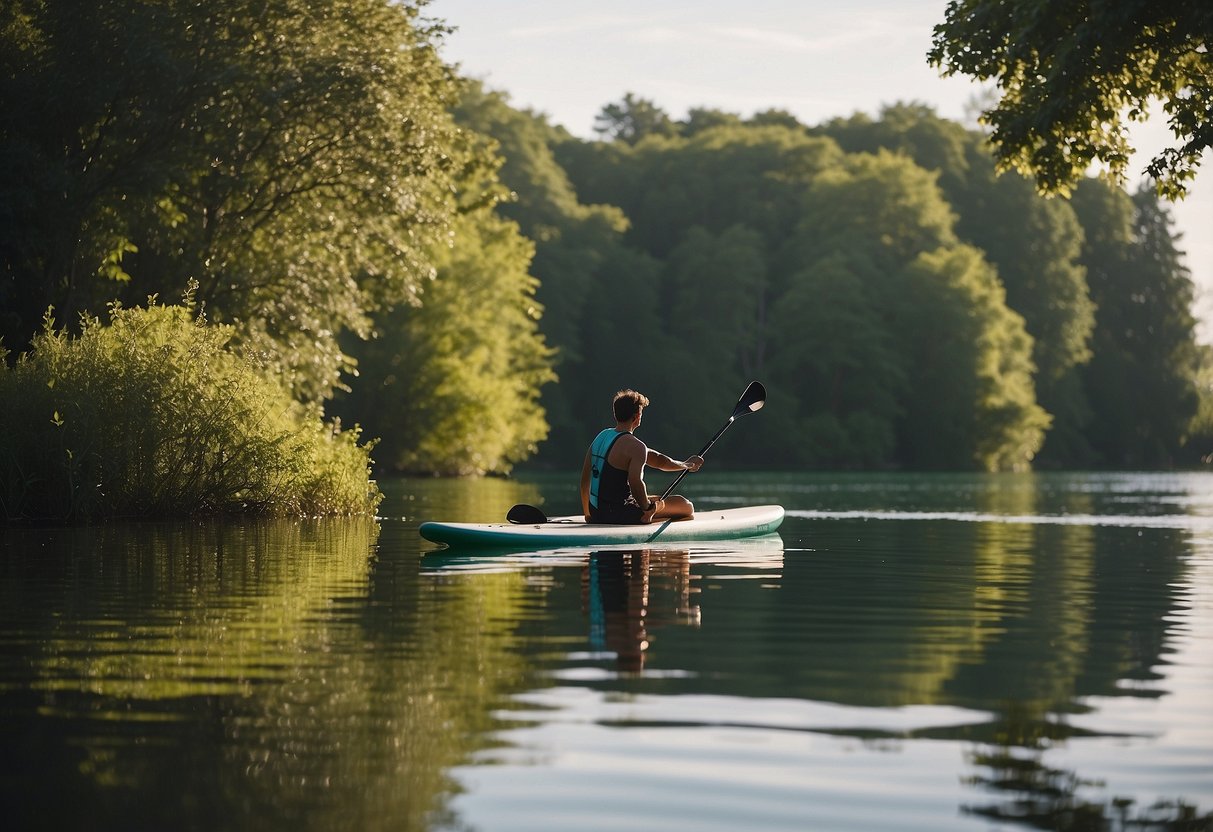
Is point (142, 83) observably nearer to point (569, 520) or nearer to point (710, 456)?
point (569, 520)

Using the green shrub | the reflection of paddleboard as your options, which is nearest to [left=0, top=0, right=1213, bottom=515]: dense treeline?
the green shrub

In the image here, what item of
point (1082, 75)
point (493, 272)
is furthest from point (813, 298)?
point (1082, 75)

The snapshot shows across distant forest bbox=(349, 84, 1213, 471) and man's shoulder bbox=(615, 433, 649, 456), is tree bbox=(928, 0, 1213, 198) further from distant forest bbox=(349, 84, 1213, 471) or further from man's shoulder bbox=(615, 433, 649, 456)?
distant forest bbox=(349, 84, 1213, 471)

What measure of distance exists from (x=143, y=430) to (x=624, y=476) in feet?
20.3

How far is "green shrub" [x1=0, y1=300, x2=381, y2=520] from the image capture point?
1870 centimetres

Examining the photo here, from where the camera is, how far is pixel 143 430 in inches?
750

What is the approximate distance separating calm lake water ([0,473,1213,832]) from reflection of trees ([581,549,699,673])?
44 mm

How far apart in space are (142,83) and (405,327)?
2123cm

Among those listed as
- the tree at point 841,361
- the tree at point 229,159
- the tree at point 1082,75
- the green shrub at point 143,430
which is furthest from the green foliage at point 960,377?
the green shrub at point 143,430

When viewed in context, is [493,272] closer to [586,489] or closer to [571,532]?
[586,489]

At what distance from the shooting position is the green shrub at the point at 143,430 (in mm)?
18703

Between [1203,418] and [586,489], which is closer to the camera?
[586,489]

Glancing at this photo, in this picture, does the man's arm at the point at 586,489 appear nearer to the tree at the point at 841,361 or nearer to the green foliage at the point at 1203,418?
the tree at the point at 841,361

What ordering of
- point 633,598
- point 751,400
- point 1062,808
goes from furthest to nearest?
point 751,400 → point 633,598 → point 1062,808
